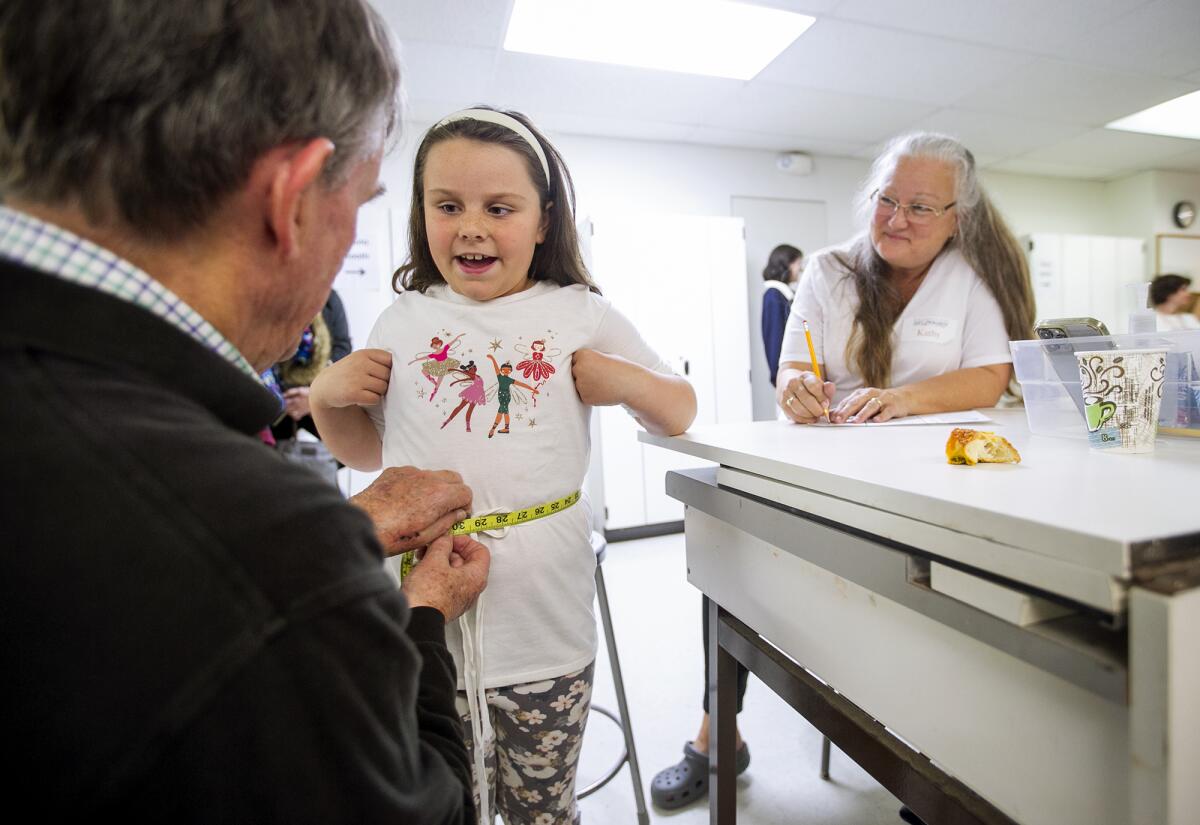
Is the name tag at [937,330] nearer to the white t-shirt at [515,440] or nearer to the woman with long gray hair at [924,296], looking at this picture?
the woman with long gray hair at [924,296]

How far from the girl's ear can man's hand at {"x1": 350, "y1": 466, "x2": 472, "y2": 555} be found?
405 mm

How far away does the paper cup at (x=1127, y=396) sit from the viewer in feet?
2.33

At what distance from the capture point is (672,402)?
97cm

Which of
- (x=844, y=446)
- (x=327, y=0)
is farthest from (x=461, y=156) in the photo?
(x=844, y=446)

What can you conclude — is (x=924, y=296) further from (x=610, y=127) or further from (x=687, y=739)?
(x=610, y=127)

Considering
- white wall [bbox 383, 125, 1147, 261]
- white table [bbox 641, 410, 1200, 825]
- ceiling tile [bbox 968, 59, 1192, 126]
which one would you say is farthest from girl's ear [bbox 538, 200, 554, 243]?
ceiling tile [bbox 968, 59, 1192, 126]

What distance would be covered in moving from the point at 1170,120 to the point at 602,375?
5.68 meters

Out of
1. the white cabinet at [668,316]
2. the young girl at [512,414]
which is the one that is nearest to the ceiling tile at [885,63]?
the white cabinet at [668,316]

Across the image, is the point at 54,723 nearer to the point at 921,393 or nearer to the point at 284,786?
the point at 284,786

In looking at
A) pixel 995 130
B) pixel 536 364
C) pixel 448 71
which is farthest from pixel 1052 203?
pixel 536 364

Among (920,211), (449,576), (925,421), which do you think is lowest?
(449,576)

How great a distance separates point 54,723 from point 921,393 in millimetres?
1335

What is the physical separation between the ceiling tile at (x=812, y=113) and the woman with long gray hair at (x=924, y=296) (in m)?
2.41

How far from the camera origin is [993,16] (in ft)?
9.49
